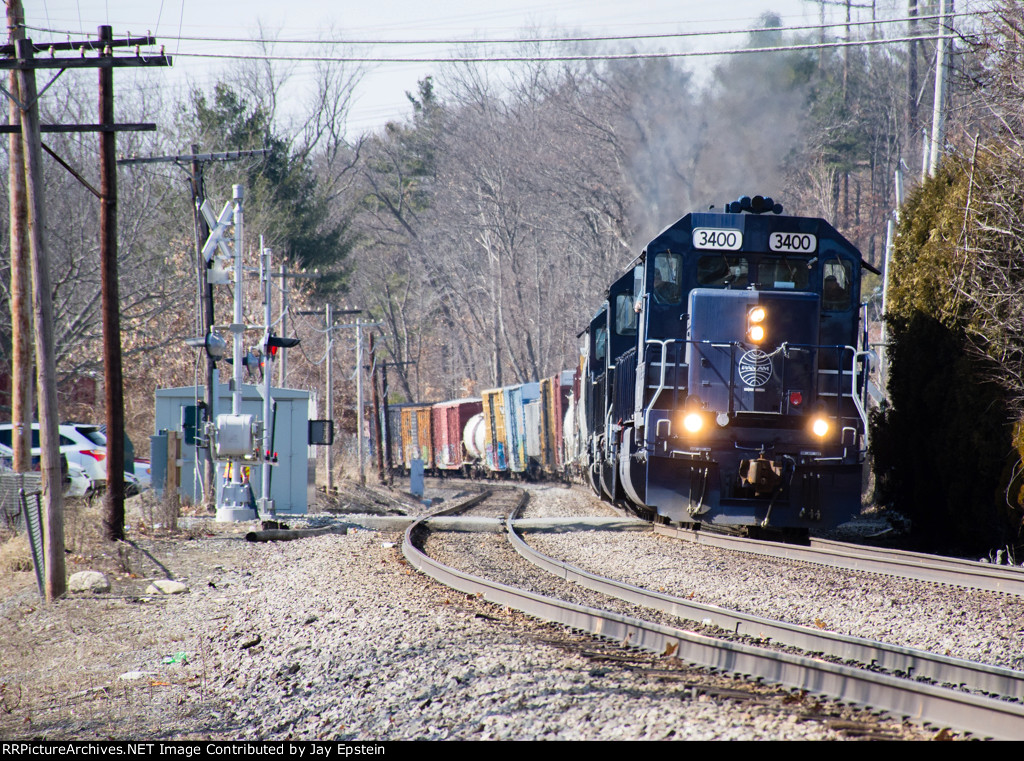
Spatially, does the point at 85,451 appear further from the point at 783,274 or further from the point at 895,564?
the point at 895,564

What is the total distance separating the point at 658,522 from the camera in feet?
45.6

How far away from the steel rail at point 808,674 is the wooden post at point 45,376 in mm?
4913

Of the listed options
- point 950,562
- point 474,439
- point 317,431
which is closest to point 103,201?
point 317,431

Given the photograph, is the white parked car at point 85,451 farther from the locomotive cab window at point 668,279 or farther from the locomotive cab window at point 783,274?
the locomotive cab window at point 783,274

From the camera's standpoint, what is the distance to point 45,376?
376 inches

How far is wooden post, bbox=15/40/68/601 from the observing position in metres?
9.41

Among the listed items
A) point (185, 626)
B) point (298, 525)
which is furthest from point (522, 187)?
point (185, 626)

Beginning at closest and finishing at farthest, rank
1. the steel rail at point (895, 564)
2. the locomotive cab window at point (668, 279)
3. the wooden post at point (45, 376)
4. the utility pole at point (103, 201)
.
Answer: the steel rail at point (895, 564) → the wooden post at point (45, 376) → the utility pole at point (103, 201) → the locomotive cab window at point (668, 279)

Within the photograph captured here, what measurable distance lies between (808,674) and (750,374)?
6.30 metres

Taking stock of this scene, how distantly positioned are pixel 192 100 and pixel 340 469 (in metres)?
20.0

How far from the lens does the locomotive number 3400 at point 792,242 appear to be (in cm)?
1116

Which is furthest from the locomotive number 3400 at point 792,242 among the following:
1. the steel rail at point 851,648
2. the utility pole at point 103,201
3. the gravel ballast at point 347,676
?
the utility pole at point 103,201

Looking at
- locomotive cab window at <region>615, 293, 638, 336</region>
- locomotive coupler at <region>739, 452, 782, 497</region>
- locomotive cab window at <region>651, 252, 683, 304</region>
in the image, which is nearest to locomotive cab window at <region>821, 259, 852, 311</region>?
locomotive cab window at <region>651, 252, 683, 304</region>

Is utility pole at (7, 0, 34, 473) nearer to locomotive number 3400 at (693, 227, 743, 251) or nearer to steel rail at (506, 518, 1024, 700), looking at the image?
locomotive number 3400 at (693, 227, 743, 251)
